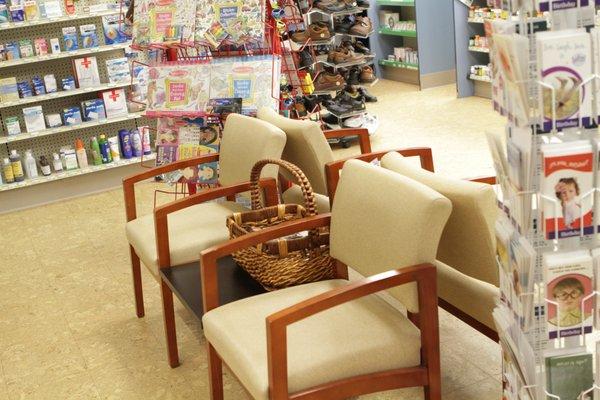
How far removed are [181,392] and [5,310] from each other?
1.55 meters

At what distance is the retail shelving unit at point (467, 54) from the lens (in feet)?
26.1

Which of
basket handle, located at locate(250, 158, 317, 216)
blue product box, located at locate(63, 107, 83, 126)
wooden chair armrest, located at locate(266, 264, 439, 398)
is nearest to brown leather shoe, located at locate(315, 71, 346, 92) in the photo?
blue product box, located at locate(63, 107, 83, 126)

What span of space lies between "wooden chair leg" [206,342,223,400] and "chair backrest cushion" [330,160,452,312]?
0.57 metres

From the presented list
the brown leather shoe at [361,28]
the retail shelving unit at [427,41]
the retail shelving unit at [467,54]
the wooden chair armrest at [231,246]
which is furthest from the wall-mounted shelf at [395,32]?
the wooden chair armrest at [231,246]

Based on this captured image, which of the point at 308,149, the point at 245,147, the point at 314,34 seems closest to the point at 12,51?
the point at 314,34

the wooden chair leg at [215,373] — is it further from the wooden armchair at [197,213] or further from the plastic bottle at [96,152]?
the plastic bottle at [96,152]

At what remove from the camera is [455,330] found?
11.3 feet

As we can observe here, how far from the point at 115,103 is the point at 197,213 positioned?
2.84 m

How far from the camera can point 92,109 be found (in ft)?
20.5

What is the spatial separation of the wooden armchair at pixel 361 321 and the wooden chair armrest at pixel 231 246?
0.29ft

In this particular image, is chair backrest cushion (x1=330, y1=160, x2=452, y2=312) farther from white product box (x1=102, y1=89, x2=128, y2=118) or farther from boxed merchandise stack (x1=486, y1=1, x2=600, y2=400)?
white product box (x1=102, y1=89, x2=128, y2=118)

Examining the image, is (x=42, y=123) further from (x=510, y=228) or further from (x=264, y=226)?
(x=510, y=228)

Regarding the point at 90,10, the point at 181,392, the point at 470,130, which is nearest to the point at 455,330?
the point at 181,392

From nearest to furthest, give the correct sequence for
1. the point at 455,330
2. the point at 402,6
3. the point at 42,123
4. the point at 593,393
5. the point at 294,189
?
the point at 593,393, the point at 455,330, the point at 294,189, the point at 42,123, the point at 402,6
